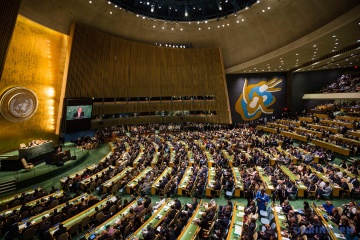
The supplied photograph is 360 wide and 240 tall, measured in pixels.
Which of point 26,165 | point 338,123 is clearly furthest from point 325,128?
point 26,165

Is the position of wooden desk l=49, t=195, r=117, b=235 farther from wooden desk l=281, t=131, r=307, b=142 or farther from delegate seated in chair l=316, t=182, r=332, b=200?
wooden desk l=281, t=131, r=307, b=142

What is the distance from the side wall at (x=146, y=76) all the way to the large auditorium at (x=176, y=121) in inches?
4.8

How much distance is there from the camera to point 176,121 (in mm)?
26656

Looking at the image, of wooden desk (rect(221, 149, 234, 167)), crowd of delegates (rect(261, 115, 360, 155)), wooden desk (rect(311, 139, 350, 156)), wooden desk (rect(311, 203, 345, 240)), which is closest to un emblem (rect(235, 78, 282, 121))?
crowd of delegates (rect(261, 115, 360, 155))

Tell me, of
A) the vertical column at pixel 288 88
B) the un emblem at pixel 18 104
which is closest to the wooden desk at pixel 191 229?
the un emblem at pixel 18 104

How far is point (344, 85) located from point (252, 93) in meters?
9.72

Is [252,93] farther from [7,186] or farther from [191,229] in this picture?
[7,186]

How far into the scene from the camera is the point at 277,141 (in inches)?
687

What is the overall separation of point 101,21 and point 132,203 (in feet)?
61.4

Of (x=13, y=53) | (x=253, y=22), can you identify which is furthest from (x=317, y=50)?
(x=13, y=53)

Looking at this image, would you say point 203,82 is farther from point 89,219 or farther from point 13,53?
point 89,219

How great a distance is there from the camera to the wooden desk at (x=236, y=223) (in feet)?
19.8

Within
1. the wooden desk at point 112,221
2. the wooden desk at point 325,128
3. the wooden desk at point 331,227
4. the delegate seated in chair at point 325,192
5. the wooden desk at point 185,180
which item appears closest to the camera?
the wooden desk at point 331,227

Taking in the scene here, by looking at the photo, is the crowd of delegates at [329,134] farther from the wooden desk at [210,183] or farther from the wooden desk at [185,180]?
the wooden desk at [185,180]
